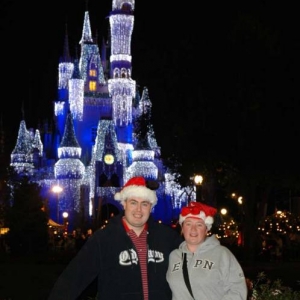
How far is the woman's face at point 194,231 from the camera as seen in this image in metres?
5.68

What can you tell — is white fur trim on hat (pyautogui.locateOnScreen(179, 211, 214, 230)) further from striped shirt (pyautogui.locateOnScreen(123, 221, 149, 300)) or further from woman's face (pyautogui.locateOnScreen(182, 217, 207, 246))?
striped shirt (pyautogui.locateOnScreen(123, 221, 149, 300))

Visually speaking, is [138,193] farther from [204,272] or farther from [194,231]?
[204,272]

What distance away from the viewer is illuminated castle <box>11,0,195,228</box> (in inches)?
2224

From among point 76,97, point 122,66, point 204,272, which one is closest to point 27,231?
point 204,272

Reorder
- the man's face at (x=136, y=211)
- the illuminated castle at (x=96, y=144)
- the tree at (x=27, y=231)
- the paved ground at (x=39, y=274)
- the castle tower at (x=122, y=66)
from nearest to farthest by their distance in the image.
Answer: the man's face at (x=136, y=211) < the paved ground at (x=39, y=274) < the tree at (x=27, y=231) < the illuminated castle at (x=96, y=144) < the castle tower at (x=122, y=66)

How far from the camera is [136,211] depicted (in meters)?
5.74

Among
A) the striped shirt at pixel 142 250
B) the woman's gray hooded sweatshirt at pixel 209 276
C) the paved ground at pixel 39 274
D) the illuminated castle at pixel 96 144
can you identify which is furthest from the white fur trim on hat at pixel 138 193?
the illuminated castle at pixel 96 144

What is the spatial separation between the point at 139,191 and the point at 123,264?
2.07ft

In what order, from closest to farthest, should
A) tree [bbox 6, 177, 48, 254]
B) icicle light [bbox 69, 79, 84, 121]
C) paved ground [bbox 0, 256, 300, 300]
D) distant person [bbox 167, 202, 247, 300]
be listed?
1. distant person [bbox 167, 202, 247, 300]
2. paved ground [bbox 0, 256, 300, 300]
3. tree [bbox 6, 177, 48, 254]
4. icicle light [bbox 69, 79, 84, 121]

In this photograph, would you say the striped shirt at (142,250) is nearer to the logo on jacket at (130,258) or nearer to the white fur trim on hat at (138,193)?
the logo on jacket at (130,258)

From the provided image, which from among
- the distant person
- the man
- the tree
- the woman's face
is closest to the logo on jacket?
the man

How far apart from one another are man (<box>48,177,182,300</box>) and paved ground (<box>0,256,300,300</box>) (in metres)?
8.94

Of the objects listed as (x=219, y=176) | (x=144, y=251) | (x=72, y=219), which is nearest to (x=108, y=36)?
(x=72, y=219)

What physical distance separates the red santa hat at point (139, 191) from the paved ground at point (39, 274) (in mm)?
8796
